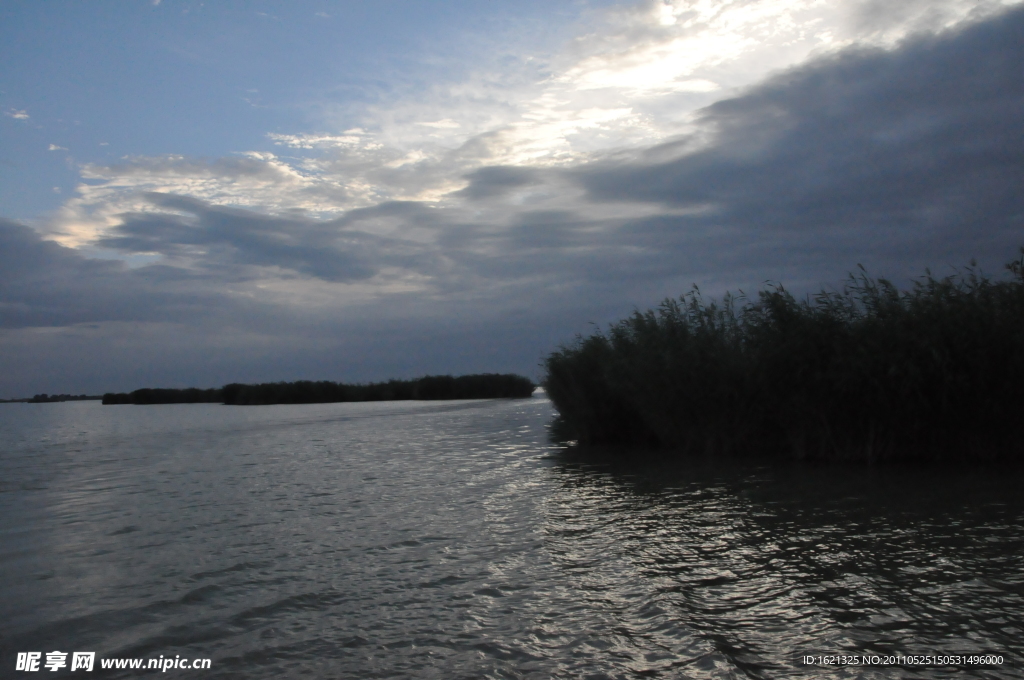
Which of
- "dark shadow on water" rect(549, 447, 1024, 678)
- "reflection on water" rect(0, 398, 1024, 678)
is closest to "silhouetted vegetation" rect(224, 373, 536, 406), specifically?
"reflection on water" rect(0, 398, 1024, 678)

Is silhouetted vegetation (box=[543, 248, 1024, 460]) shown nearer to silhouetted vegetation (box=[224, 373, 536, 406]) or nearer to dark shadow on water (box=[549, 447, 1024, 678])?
dark shadow on water (box=[549, 447, 1024, 678])

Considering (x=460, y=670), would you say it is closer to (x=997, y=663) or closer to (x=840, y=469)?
(x=997, y=663)

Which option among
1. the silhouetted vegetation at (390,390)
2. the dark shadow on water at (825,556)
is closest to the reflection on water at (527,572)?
the dark shadow on water at (825,556)

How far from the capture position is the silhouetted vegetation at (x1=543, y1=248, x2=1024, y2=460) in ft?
43.9

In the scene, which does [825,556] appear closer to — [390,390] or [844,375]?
[844,375]

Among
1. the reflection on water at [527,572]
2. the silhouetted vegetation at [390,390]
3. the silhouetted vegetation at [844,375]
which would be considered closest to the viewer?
the reflection on water at [527,572]

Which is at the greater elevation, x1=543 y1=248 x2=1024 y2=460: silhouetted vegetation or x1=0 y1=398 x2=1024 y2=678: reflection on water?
x1=543 y1=248 x2=1024 y2=460: silhouetted vegetation

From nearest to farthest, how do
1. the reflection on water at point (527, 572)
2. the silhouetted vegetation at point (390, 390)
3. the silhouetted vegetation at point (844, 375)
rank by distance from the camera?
the reflection on water at point (527, 572), the silhouetted vegetation at point (844, 375), the silhouetted vegetation at point (390, 390)

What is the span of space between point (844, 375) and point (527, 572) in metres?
10.1

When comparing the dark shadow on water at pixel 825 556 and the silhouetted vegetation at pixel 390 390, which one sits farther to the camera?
the silhouetted vegetation at pixel 390 390

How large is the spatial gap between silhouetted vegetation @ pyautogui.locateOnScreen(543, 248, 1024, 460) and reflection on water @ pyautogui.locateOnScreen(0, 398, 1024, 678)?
1374 millimetres

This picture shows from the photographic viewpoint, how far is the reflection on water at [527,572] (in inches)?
193

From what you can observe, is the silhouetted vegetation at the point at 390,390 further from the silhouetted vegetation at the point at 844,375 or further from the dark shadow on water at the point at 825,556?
the dark shadow on water at the point at 825,556

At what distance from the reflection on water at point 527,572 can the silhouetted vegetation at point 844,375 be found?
1374mm
